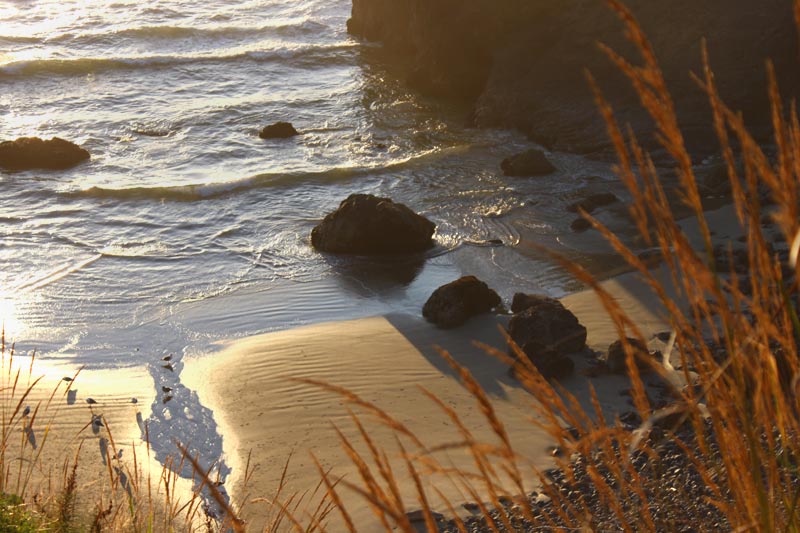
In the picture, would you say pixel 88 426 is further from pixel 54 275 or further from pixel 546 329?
pixel 54 275

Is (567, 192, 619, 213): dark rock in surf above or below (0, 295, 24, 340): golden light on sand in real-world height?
above

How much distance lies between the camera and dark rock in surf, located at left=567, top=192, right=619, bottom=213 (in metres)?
12.7

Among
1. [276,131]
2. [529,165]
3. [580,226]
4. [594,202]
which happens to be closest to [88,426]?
[580,226]

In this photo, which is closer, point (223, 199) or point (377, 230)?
point (377, 230)

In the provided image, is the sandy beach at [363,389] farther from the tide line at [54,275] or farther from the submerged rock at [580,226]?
the tide line at [54,275]

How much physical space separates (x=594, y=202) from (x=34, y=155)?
9516mm

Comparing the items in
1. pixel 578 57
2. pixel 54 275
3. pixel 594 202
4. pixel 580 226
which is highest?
pixel 578 57

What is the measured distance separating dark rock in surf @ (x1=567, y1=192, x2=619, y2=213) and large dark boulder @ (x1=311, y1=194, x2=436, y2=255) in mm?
2251

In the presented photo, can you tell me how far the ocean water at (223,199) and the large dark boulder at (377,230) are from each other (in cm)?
25

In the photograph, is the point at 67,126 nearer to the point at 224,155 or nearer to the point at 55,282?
the point at 224,155

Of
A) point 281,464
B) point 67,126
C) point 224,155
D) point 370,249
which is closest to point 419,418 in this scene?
point 281,464

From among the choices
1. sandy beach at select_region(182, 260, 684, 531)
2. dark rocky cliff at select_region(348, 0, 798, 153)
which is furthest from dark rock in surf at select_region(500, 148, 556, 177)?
sandy beach at select_region(182, 260, 684, 531)

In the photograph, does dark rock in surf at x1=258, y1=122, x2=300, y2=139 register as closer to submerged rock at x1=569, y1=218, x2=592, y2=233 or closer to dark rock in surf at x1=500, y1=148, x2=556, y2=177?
dark rock in surf at x1=500, y1=148, x2=556, y2=177

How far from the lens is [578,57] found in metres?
17.1
